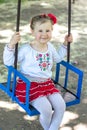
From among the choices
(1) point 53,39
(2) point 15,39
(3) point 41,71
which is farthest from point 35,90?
(1) point 53,39

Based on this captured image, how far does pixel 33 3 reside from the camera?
8242 mm

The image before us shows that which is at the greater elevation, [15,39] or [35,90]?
[15,39]

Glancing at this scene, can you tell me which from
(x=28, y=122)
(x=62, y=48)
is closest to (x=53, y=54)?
(x=62, y=48)

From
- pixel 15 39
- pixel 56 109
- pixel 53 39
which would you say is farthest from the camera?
pixel 53 39

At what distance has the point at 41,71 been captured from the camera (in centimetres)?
309

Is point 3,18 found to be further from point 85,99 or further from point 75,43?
point 85,99

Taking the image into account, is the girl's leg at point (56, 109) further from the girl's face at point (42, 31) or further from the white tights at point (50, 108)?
the girl's face at point (42, 31)

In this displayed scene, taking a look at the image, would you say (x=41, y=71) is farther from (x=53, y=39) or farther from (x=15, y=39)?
(x=53, y=39)

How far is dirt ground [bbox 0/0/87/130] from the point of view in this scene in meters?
3.72

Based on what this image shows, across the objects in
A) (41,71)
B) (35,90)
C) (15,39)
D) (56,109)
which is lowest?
(56,109)

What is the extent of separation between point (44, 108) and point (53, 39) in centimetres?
332

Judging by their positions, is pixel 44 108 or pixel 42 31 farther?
pixel 42 31

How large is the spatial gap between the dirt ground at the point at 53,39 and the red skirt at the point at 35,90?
69 cm

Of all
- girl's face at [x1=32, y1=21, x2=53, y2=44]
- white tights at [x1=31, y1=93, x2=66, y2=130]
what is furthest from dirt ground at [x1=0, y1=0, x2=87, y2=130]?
girl's face at [x1=32, y1=21, x2=53, y2=44]
